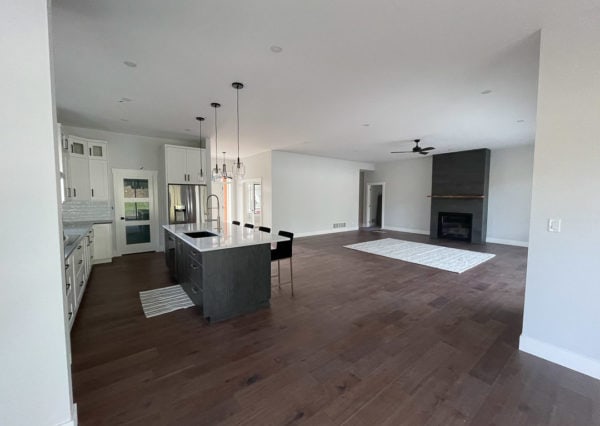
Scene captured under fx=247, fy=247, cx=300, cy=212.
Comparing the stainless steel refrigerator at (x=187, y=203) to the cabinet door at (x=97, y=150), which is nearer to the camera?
the cabinet door at (x=97, y=150)

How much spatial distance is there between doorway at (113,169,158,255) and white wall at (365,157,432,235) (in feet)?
27.4

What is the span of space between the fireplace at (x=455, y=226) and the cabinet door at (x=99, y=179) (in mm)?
9395

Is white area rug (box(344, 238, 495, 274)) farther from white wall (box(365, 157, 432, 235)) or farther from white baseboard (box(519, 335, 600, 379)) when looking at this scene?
white baseboard (box(519, 335, 600, 379))

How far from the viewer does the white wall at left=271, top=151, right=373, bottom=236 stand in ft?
25.8

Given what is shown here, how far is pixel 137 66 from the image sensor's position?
110 inches

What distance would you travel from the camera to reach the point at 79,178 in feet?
16.4

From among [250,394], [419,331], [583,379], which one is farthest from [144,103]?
[583,379]

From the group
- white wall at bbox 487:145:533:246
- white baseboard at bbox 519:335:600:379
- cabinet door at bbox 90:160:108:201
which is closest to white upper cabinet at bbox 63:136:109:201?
cabinet door at bbox 90:160:108:201

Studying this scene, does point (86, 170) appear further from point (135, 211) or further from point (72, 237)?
point (72, 237)

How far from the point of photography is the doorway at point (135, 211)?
5.79 meters

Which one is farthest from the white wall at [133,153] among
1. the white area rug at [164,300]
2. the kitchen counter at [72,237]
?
the white area rug at [164,300]

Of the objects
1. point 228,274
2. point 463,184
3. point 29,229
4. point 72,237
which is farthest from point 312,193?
point 29,229

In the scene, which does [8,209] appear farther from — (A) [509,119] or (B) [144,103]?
(A) [509,119]

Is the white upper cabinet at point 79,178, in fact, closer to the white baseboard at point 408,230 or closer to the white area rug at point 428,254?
the white area rug at point 428,254
